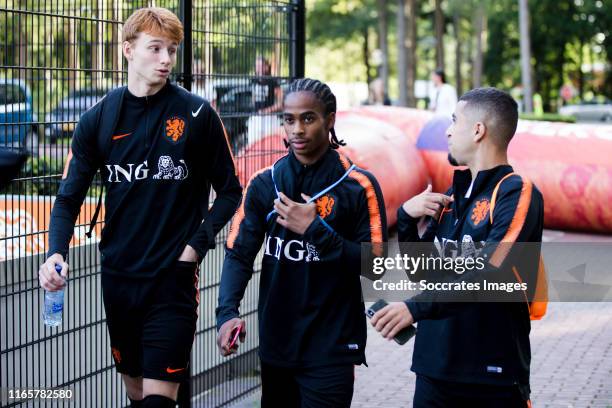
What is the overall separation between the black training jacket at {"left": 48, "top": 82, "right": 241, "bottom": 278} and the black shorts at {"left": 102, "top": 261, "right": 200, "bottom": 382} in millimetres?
65

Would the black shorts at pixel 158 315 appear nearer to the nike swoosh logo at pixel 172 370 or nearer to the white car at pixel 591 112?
the nike swoosh logo at pixel 172 370

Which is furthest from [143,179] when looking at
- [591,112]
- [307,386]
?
[591,112]

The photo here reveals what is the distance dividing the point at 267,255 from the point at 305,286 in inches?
8.6

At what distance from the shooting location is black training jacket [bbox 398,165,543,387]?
3803mm

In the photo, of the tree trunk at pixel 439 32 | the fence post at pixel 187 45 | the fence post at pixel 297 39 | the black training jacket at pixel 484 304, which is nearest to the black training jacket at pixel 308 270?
the black training jacket at pixel 484 304

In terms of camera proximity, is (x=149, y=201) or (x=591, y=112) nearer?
(x=149, y=201)

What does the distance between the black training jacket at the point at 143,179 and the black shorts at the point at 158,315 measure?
65 millimetres

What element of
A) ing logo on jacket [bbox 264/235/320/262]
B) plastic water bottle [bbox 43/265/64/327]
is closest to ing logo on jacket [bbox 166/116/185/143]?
ing logo on jacket [bbox 264/235/320/262]

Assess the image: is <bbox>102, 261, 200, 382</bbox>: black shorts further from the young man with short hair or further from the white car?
the white car

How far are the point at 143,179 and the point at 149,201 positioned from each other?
4.0 inches

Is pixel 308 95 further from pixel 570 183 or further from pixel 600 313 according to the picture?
pixel 570 183

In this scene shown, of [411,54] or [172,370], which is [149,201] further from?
[411,54]

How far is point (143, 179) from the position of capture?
4523 millimetres

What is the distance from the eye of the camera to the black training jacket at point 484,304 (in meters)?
3.80
